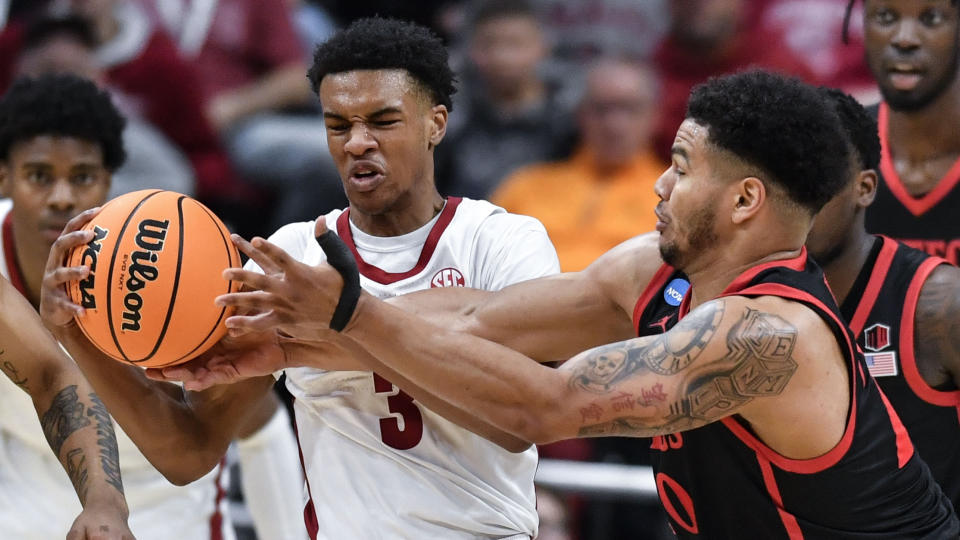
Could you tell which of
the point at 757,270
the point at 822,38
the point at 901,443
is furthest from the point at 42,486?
the point at 822,38

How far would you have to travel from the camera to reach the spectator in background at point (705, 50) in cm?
741

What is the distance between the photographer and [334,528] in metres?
4.01

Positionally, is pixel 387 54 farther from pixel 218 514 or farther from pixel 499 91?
pixel 499 91

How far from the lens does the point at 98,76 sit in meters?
7.17

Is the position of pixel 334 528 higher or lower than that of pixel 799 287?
lower

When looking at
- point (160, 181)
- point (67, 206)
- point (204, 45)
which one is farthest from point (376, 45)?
point (204, 45)

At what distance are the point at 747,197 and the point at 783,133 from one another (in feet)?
0.63

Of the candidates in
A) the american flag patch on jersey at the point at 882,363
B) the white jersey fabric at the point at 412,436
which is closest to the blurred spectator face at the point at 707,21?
the american flag patch on jersey at the point at 882,363

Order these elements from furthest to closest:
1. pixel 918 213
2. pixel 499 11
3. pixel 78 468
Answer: pixel 499 11 → pixel 918 213 → pixel 78 468

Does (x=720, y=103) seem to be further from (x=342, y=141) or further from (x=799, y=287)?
(x=342, y=141)

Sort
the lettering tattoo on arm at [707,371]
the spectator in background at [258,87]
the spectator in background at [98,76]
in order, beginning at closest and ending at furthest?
the lettering tattoo on arm at [707,371] < the spectator in background at [98,76] < the spectator in background at [258,87]

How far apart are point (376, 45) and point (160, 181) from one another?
10.9 ft

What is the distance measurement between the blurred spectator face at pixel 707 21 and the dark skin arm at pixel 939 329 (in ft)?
11.8

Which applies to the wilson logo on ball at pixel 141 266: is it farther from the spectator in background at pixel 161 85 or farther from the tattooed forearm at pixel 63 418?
the spectator in background at pixel 161 85
